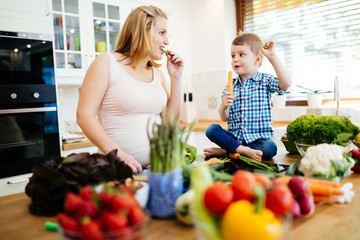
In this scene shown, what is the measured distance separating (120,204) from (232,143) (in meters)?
1.26


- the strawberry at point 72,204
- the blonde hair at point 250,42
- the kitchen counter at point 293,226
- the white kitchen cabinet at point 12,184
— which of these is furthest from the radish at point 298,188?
the white kitchen cabinet at point 12,184

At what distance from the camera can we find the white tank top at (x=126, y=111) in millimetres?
1492

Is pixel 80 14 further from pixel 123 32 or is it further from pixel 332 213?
pixel 332 213

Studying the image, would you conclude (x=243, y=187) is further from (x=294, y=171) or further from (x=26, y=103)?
(x=26, y=103)

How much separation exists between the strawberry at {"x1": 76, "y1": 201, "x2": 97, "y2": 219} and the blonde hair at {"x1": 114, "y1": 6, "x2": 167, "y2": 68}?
1.07m

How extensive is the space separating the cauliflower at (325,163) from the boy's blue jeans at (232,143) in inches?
23.5

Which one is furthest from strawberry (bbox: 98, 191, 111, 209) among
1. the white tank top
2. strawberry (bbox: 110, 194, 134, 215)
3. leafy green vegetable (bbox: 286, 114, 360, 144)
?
leafy green vegetable (bbox: 286, 114, 360, 144)

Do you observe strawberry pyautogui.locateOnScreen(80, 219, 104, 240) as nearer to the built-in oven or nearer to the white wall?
the built-in oven

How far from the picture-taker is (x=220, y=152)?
1.78m

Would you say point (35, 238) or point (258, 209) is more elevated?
point (258, 209)

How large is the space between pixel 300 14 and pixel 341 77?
76 cm

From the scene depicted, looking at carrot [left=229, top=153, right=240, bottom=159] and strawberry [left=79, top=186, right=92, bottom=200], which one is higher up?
strawberry [left=79, top=186, right=92, bottom=200]

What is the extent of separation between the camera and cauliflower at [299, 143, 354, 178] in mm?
986

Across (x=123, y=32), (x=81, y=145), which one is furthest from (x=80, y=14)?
(x=123, y=32)
